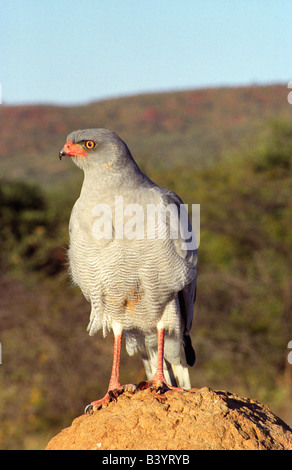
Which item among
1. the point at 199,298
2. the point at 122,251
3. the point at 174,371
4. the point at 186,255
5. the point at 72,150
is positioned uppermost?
the point at 199,298

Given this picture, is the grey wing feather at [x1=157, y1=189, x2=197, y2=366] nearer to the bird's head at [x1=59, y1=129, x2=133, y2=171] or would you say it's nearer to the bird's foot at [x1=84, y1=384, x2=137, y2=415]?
the bird's head at [x1=59, y1=129, x2=133, y2=171]

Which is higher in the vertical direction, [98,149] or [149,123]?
[149,123]

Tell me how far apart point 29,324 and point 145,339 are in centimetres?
844

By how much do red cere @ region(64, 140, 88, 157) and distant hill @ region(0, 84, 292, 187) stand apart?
34466 mm

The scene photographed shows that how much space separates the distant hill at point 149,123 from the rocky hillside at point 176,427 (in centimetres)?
3516

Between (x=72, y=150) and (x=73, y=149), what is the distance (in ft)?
0.04

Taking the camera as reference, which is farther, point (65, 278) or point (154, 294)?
point (65, 278)

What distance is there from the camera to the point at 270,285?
643 inches

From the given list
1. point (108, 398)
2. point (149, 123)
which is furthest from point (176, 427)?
point (149, 123)

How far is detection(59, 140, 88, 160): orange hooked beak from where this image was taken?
16.1ft

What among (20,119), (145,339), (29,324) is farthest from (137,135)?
(145,339)

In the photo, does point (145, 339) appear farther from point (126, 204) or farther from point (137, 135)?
point (137, 135)

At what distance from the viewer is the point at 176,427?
4.22 m

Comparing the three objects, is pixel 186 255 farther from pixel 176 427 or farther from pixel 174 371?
pixel 176 427
